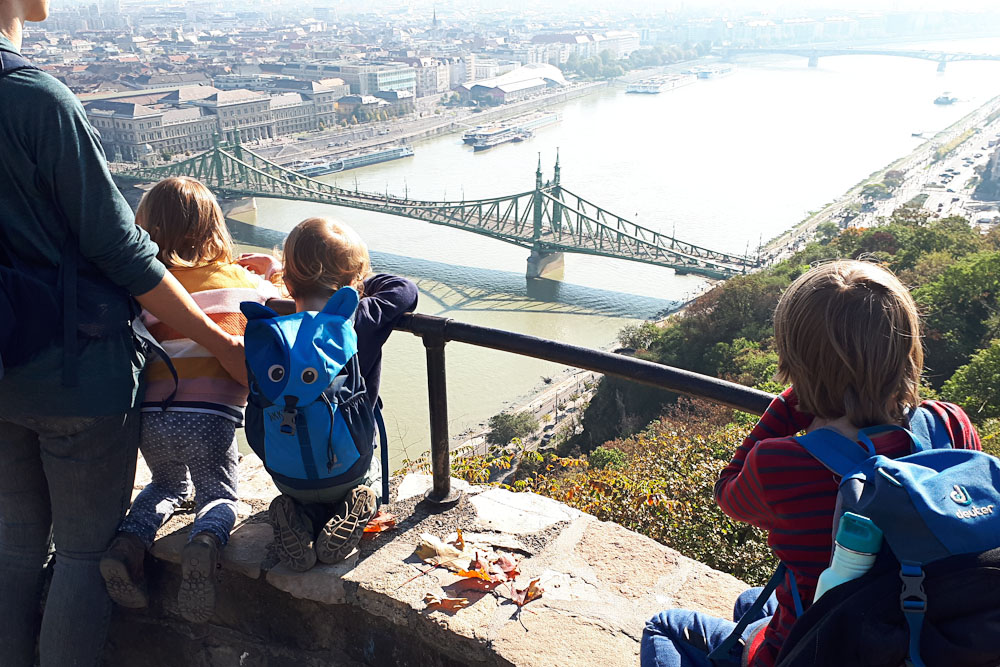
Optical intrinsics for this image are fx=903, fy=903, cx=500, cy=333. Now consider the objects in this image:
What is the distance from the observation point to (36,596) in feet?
3.66

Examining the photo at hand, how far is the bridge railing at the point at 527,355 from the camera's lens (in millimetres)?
993

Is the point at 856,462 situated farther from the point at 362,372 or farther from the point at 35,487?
the point at 35,487

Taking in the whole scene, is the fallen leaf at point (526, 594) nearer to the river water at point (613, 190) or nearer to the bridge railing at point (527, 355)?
the bridge railing at point (527, 355)

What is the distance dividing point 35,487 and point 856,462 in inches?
36.1

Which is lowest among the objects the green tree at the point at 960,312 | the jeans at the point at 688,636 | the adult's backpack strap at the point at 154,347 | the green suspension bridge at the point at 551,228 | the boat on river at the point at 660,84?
the boat on river at the point at 660,84

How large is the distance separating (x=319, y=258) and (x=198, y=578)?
0.41 meters

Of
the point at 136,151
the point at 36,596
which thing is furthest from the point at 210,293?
the point at 136,151

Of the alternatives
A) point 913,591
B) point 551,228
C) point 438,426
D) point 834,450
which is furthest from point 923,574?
point 551,228

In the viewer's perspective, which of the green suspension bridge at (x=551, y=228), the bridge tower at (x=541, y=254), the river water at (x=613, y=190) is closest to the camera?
the river water at (x=613, y=190)

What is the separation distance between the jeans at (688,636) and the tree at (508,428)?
302 inches

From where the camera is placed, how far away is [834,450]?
2.28 ft

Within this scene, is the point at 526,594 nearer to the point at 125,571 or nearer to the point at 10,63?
the point at 125,571

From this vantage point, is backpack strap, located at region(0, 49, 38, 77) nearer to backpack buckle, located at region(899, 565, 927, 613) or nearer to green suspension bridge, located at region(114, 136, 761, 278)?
backpack buckle, located at region(899, 565, 927, 613)

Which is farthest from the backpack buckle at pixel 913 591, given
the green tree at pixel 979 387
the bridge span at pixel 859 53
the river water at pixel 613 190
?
the bridge span at pixel 859 53
